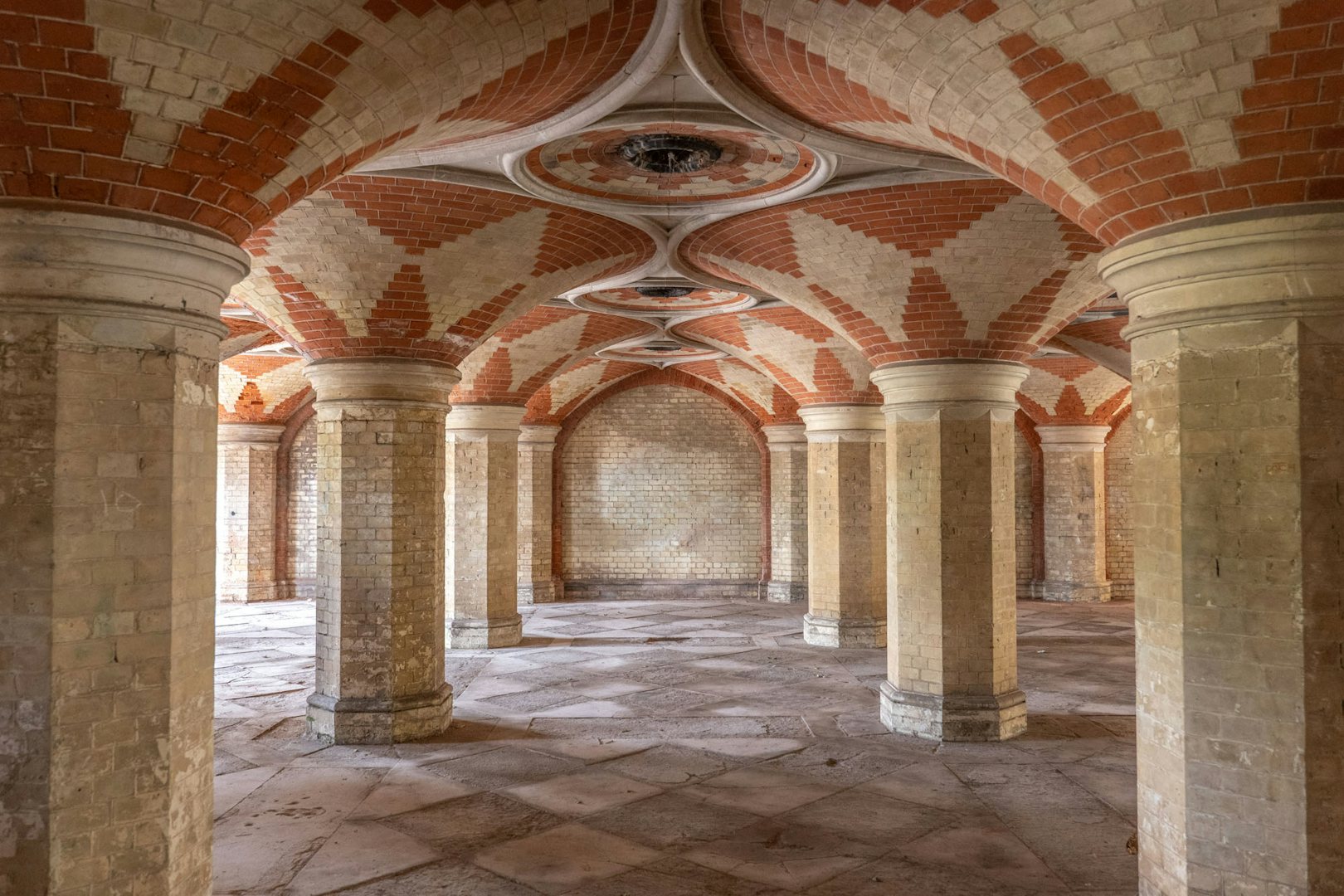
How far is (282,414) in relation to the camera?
734 inches

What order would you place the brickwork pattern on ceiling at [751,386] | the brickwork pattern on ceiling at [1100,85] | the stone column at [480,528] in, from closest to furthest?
the brickwork pattern on ceiling at [1100,85] < the stone column at [480,528] < the brickwork pattern on ceiling at [751,386]

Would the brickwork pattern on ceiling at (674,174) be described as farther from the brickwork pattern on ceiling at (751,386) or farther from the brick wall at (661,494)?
the brick wall at (661,494)

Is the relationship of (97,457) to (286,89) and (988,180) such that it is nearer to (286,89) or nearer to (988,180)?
(286,89)

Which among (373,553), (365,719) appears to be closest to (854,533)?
(373,553)

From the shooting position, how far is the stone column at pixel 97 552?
3709 millimetres

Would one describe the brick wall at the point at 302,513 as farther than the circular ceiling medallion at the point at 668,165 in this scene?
Yes

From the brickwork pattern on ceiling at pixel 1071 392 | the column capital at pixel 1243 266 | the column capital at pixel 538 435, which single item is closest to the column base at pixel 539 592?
the column capital at pixel 538 435

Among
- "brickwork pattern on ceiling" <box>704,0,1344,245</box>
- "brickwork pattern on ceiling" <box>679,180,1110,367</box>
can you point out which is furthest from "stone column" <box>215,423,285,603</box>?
"brickwork pattern on ceiling" <box>704,0,1344,245</box>

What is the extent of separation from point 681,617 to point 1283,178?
1342cm

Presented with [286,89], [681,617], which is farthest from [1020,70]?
[681,617]

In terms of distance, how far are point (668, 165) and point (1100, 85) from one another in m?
3.40

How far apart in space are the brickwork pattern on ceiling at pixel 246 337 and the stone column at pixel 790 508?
8.90 metres

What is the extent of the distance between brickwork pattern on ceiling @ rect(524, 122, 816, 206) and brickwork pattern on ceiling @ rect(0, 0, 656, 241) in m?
1.49

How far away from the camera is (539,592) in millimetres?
18516
